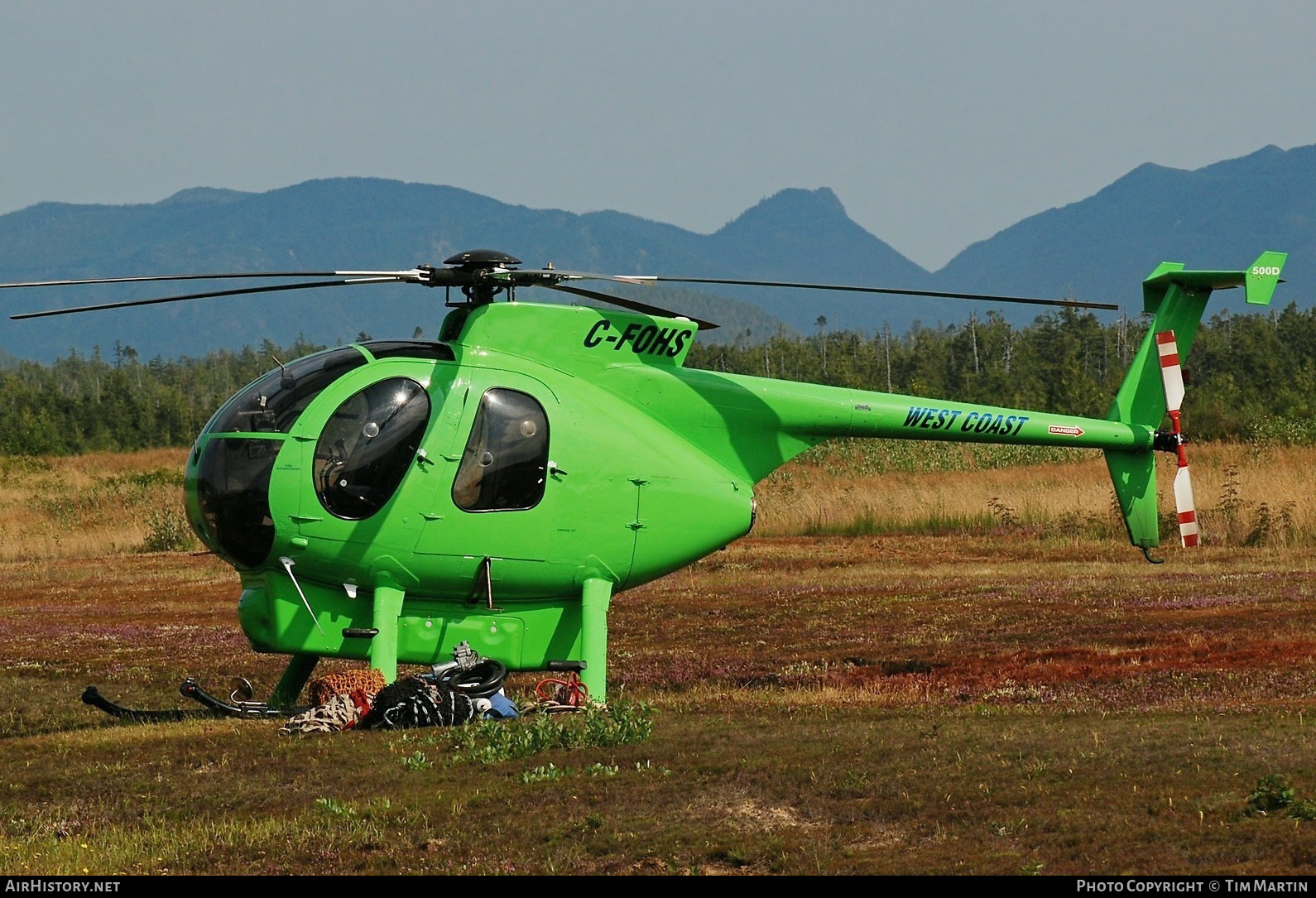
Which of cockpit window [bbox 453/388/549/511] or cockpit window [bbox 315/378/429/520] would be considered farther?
cockpit window [bbox 453/388/549/511]

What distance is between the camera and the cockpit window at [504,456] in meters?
13.9

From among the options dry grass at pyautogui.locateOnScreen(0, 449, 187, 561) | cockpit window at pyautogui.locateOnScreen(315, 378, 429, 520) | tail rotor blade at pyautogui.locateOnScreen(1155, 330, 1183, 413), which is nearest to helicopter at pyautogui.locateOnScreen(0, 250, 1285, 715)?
cockpit window at pyautogui.locateOnScreen(315, 378, 429, 520)

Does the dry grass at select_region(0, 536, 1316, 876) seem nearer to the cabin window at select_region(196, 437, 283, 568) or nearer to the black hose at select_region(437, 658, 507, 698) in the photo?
the black hose at select_region(437, 658, 507, 698)

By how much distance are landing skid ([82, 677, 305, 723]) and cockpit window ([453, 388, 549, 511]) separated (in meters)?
2.50

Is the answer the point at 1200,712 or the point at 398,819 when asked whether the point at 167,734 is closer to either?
the point at 398,819

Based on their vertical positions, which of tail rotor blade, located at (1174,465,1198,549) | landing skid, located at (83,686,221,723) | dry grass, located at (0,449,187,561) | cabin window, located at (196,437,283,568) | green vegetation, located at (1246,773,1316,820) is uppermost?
cabin window, located at (196,437,283,568)

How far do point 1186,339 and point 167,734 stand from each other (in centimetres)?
1134

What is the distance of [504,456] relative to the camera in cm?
1397

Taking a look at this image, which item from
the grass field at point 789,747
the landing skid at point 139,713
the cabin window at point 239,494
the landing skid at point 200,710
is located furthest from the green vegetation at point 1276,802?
the landing skid at point 139,713

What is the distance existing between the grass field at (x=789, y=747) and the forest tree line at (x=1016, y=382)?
26722 mm

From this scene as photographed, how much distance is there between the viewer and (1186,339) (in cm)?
1700

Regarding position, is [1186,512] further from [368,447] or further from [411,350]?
[368,447]

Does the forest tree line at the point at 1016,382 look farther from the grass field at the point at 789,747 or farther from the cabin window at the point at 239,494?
the cabin window at the point at 239,494

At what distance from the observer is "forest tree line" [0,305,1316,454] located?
6297cm
